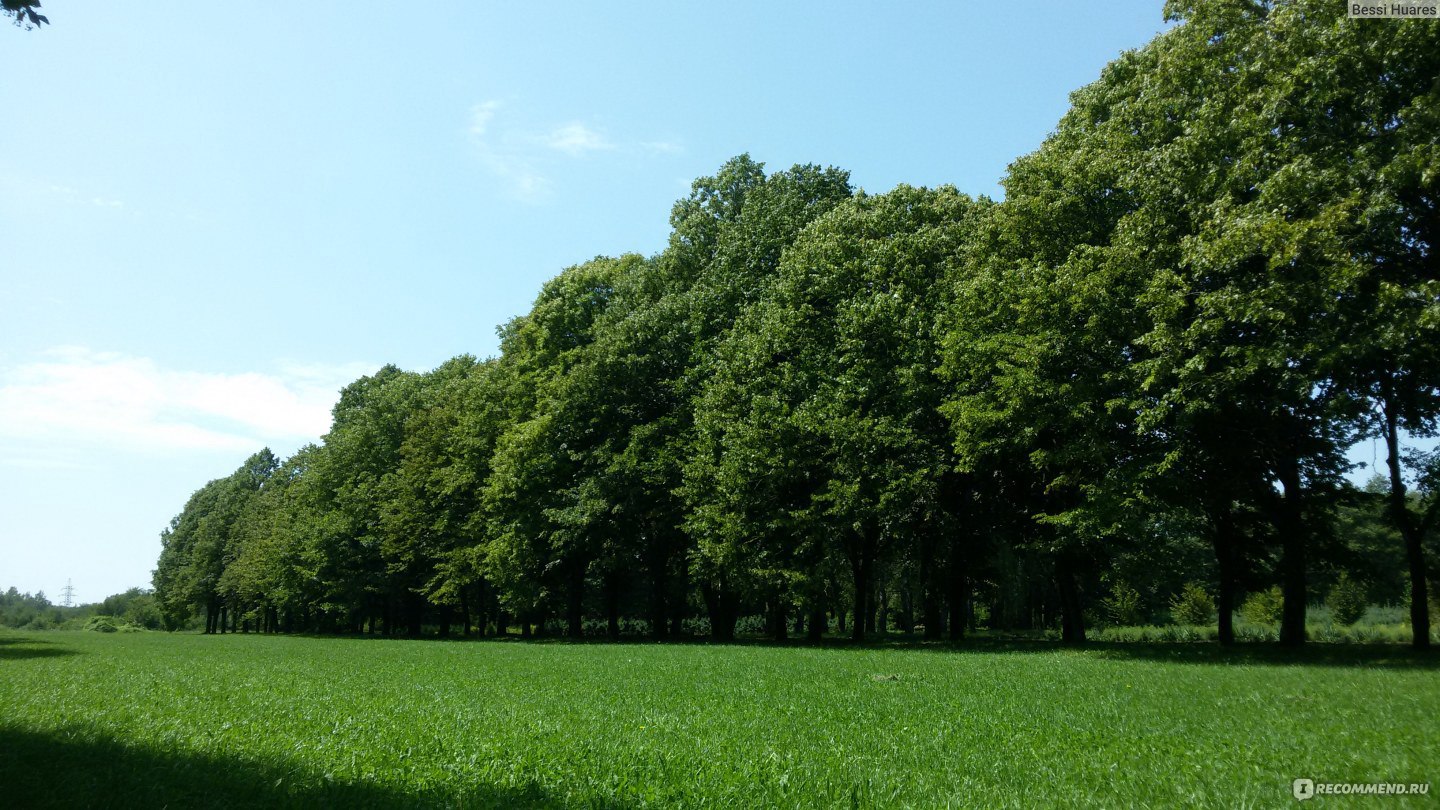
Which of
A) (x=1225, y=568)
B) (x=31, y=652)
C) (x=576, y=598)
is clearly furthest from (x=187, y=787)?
(x=576, y=598)

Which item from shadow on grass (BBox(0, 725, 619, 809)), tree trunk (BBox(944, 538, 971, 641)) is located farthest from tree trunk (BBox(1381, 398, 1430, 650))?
shadow on grass (BBox(0, 725, 619, 809))

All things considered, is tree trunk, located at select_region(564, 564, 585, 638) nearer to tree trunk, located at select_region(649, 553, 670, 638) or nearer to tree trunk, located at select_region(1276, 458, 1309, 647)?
tree trunk, located at select_region(649, 553, 670, 638)

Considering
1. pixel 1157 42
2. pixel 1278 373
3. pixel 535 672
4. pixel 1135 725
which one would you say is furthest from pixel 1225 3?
pixel 535 672

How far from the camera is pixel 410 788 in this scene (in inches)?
336

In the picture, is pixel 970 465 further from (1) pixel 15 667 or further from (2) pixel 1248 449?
(1) pixel 15 667

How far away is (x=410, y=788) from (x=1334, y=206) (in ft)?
77.4

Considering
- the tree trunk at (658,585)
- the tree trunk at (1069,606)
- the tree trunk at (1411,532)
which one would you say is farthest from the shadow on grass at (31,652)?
the tree trunk at (1411,532)

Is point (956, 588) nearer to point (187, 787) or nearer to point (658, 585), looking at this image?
point (658, 585)

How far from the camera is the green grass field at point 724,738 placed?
27.6 feet

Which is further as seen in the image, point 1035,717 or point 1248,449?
point 1248,449

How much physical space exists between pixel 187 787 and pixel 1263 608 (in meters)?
68.8

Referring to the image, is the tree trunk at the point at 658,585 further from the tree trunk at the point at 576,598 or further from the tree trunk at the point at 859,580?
the tree trunk at the point at 859,580

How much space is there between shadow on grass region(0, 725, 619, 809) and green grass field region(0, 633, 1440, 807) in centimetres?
4

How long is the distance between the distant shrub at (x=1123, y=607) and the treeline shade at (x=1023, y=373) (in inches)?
329
